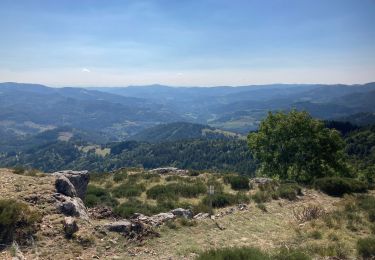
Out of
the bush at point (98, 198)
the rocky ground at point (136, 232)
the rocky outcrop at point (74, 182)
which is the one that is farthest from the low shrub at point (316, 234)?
the bush at point (98, 198)

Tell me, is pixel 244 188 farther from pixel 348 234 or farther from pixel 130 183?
pixel 348 234

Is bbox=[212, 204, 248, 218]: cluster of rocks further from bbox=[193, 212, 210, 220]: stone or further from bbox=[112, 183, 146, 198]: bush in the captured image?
bbox=[112, 183, 146, 198]: bush

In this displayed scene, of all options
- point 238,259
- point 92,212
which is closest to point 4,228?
point 92,212

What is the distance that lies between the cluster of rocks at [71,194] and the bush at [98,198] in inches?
27.5

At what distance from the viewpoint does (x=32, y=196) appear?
1706cm

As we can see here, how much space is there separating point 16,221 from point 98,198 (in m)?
9.73

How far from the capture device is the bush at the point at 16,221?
550 inches

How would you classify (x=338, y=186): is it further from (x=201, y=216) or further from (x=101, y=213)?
(x=101, y=213)

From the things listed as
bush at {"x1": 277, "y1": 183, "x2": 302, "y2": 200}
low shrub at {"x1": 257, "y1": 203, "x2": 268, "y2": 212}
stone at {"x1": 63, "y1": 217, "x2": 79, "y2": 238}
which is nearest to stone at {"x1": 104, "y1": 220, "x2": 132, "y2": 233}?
stone at {"x1": 63, "y1": 217, "x2": 79, "y2": 238}

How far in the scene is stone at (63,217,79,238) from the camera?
1457 centimetres

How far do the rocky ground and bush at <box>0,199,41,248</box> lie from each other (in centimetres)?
44

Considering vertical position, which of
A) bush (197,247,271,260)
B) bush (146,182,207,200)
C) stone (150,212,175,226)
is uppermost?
bush (197,247,271,260)

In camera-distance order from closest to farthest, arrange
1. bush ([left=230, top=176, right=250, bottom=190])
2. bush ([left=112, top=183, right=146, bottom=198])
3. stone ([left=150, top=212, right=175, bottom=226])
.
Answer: stone ([left=150, top=212, right=175, bottom=226]) → bush ([left=112, top=183, right=146, bottom=198]) → bush ([left=230, top=176, right=250, bottom=190])

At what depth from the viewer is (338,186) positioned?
2683cm
